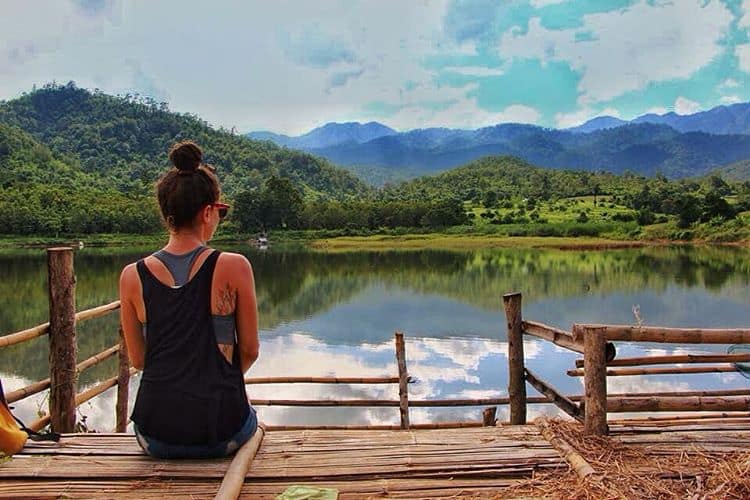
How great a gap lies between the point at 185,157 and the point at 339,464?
55.0 inches

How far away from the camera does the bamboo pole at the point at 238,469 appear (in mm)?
2189

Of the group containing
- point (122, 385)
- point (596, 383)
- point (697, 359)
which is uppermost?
point (596, 383)

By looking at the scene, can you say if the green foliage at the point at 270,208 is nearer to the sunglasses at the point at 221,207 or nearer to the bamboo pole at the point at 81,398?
the bamboo pole at the point at 81,398

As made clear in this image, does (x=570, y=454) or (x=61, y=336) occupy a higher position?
(x=61, y=336)

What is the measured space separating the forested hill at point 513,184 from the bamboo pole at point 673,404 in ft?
229

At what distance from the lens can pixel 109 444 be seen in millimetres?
2795

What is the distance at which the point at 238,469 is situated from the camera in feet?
7.75

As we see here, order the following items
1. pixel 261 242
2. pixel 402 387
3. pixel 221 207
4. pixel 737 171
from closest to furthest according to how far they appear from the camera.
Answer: pixel 221 207
pixel 402 387
pixel 261 242
pixel 737 171

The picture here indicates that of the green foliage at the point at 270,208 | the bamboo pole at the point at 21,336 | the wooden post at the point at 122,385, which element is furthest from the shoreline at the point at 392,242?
the bamboo pole at the point at 21,336

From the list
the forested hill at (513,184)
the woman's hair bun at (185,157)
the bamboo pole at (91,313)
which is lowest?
the bamboo pole at (91,313)

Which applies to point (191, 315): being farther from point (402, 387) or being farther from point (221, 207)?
point (402, 387)

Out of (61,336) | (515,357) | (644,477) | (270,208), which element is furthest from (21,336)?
(270,208)

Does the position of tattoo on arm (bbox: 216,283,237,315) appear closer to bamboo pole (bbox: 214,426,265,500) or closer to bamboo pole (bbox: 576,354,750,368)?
bamboo pole (bbox: 214,426,265,500)

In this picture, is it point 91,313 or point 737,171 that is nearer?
point 91,313
